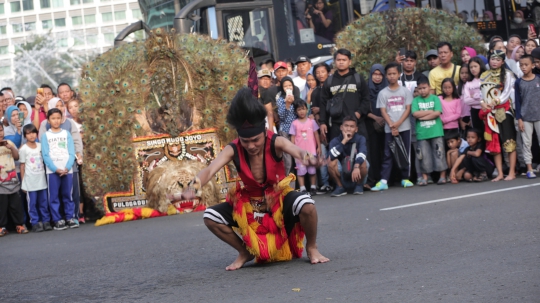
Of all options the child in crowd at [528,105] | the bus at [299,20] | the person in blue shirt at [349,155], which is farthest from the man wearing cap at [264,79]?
the bus at [299,20]

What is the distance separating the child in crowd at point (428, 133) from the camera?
1355 cm

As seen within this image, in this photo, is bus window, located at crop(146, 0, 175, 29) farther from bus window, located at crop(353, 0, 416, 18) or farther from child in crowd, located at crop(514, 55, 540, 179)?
child in crowd, located at crop(514, 55, 540, 179)

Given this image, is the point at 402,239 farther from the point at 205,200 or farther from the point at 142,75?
the point at 142,75

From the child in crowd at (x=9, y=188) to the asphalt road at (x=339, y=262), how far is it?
111cm

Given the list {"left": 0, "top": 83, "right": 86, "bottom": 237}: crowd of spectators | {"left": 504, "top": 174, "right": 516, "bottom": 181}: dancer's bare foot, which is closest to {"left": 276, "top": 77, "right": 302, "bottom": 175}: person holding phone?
{"left": 0, "top": 83, "right": 86, "bottom": 237}: crowd of spectators

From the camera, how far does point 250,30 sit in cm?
2053

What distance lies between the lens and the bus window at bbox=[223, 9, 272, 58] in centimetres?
2036

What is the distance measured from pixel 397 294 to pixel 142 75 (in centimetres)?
888

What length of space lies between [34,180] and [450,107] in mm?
6534

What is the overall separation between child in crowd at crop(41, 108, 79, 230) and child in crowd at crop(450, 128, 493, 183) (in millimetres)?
5846

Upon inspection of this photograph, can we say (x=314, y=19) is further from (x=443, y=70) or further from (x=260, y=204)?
(x=260, y=204)

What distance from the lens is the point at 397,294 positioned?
5.54m

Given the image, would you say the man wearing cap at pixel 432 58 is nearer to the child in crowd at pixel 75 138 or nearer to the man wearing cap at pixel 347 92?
the man wearing cap at pixel 347 92

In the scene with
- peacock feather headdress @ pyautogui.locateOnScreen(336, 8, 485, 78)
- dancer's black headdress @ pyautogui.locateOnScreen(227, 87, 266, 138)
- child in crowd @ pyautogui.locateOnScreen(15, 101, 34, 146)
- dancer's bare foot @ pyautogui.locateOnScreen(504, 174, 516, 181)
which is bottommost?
dancer's bare foot @ pyautogui.locateOnScreen(504, 174, 516, 181)
